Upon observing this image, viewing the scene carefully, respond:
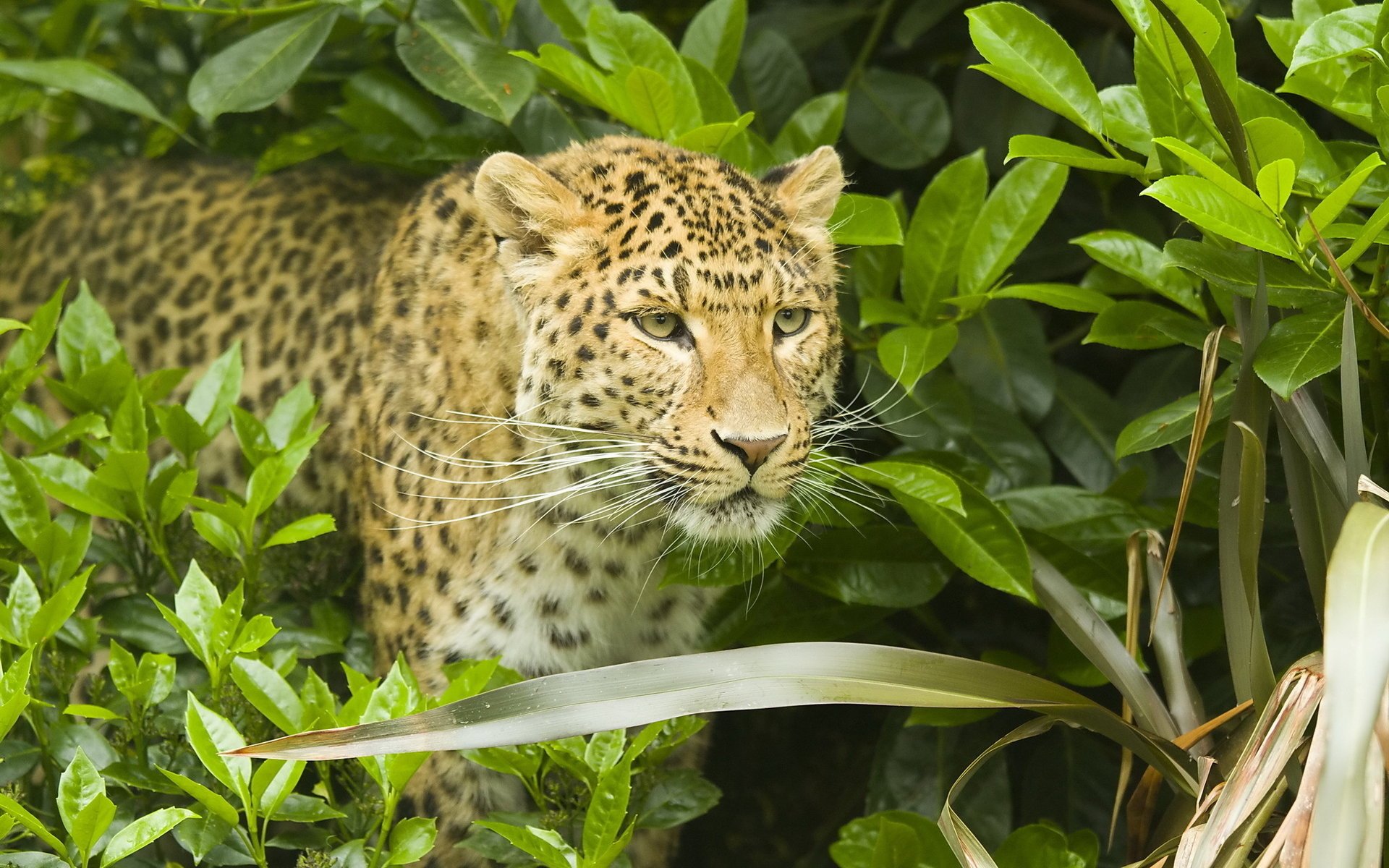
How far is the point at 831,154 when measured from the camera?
10.3 ft

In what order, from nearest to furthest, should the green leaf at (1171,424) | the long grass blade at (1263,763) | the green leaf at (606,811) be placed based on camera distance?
the long grass blade at (1263,763) < the green leaf at (606,811) < the green leaf at (1171,424)

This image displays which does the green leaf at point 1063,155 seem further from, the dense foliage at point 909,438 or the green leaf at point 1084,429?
the green leaf at point 1084,429

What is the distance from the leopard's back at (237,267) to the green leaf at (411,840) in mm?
1561

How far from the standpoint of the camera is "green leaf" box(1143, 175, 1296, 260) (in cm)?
235

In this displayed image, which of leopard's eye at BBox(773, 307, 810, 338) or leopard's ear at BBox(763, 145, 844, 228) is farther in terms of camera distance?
leopard's ear at BBox(763, 145, 844, 228)

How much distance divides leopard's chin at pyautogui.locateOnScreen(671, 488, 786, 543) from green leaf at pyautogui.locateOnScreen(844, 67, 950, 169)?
1.62 meters

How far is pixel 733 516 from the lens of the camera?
2.94 meters

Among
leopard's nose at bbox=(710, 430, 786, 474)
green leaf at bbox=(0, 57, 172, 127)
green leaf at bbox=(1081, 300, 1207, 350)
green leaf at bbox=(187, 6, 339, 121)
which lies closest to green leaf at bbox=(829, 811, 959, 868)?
leopard's nose at bbox=(710, 430, 786, 474)

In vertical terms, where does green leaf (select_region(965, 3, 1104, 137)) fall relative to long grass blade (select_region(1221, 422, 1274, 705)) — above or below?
above

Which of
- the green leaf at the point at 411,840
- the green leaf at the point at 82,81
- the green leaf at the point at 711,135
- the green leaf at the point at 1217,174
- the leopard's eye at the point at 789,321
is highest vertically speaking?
the green leaf at the point at 1217,174

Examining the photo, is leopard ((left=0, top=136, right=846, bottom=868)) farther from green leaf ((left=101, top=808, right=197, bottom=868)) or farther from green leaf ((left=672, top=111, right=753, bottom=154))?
green leaf ((left=101, top=808, right=197, bottom=868))

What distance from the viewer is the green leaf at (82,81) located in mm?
3777

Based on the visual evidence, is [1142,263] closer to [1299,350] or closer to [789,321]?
[1299,350]

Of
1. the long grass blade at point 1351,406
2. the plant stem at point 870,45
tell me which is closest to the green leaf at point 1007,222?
the long grass blade at point 1351,406
